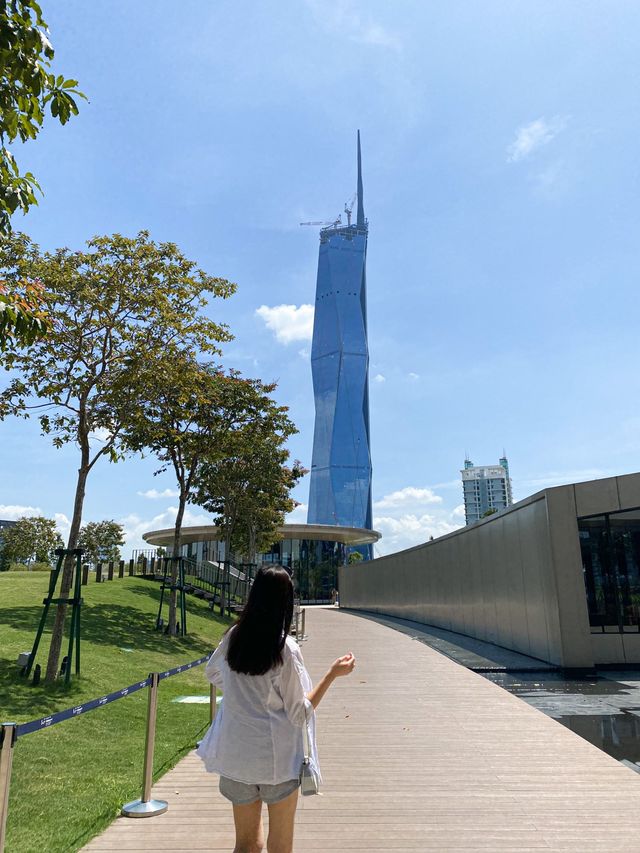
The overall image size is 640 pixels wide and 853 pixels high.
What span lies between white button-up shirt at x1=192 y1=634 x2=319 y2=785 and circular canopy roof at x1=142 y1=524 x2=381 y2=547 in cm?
5176

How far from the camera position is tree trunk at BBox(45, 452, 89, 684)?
10312mm

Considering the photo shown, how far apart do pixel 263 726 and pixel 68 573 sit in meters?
9.53

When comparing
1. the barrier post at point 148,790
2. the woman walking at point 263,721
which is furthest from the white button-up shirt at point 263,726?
the barrier post at point 148,790

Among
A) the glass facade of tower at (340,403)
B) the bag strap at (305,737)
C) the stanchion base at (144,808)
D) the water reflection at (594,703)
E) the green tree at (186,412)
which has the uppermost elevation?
the glass facade of tower at (340,403)

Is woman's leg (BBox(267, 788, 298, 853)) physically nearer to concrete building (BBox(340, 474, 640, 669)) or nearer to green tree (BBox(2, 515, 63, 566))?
concrete building (BBox(340, 474, 640, 669))

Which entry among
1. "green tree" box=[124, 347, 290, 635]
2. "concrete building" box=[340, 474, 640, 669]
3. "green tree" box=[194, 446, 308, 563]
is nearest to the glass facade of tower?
"green tree" box=[194, 446, 308, 563]

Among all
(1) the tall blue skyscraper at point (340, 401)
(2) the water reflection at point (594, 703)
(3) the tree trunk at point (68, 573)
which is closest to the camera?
(2) the water reflection at point (594, 703)

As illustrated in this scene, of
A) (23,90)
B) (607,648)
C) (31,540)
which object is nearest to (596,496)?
(607,648)

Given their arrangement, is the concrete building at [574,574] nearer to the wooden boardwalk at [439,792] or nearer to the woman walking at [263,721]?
the wooden boardwalk at [439,792]

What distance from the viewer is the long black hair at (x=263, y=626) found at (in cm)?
279

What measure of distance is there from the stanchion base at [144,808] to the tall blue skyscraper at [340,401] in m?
117

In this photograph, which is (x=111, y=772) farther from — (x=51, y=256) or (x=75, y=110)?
(x=51, y=256)

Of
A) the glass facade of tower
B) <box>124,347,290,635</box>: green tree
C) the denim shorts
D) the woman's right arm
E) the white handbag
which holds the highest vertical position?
the glass facade of tower

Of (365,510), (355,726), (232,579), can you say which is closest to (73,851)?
(355,726)
